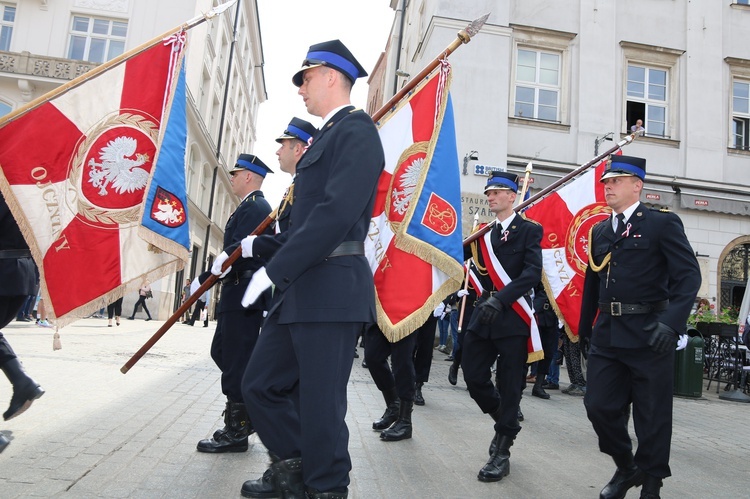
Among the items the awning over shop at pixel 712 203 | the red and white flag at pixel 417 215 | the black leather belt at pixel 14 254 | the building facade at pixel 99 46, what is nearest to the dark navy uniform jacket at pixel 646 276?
the red and white flag at pixel 417 215

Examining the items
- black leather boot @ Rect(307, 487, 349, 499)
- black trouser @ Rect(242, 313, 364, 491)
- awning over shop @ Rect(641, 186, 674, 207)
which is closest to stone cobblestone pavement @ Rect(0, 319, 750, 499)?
black trouser @ Rect(242, 313, 364, 491)

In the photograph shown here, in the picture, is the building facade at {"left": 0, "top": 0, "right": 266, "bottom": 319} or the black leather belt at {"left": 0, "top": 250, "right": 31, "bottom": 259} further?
the building facade at {"left": 0, "top": 0, "right": 266, "bottom": 319}

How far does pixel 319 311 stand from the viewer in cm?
267

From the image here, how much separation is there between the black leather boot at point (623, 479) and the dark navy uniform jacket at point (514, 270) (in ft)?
3.55

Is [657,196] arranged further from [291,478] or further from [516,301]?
[291,478]

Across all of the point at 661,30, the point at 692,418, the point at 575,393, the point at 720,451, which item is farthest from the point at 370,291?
the point at 661,30

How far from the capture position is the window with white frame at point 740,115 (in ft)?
56.4

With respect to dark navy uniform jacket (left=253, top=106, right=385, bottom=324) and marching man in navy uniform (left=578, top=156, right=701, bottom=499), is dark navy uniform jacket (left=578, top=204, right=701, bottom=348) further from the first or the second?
dark navy uniform jacket (left=253, top=106, right=385, bottom=324)

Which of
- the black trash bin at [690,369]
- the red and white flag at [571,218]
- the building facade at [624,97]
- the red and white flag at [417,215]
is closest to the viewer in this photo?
the red and white flag at [417,215]

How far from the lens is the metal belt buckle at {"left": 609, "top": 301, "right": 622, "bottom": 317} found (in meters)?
3.81

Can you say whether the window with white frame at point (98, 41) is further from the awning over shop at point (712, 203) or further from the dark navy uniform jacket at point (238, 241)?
the dark navy uniform jacket at point (238, 241)

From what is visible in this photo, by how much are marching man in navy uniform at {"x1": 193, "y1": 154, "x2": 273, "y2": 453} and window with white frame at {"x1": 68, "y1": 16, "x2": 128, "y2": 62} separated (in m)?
24.3

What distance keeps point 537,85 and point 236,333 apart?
14377 millimetres

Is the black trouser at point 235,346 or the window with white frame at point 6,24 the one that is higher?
the window with white frame at point 6,24
